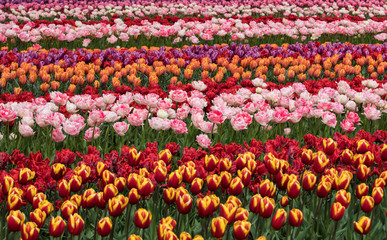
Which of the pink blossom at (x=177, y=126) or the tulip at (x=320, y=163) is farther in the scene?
the pink blossom at (x=177, y=126)

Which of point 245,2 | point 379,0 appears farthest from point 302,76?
point 379,0

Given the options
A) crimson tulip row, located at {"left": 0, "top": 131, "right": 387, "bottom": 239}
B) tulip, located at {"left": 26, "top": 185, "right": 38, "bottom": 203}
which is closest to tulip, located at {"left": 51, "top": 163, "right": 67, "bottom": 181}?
crimson tulip row, located at {"left": 0, "top": 131, "right": 387, "bottom": 239}

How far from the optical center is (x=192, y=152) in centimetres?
356

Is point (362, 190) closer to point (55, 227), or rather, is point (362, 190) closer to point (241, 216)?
point (241, 216)

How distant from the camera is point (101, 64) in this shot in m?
7.76

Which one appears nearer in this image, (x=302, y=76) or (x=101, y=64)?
(x=302, y=76)

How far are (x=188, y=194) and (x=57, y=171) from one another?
0.88 meters

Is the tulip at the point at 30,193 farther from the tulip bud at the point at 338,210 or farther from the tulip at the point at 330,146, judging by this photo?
the tulip at the point at 330,146

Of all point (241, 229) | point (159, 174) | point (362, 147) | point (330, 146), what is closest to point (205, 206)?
point (241, 229)

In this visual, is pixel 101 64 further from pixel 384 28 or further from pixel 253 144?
pixel 384 28

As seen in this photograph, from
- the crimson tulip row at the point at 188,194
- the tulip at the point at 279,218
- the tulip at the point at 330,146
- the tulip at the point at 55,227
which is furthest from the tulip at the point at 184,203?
the tulip at the point at 330,146

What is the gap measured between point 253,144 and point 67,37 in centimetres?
700

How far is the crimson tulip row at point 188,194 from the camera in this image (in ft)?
7.75

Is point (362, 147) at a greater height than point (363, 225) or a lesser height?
lesser
